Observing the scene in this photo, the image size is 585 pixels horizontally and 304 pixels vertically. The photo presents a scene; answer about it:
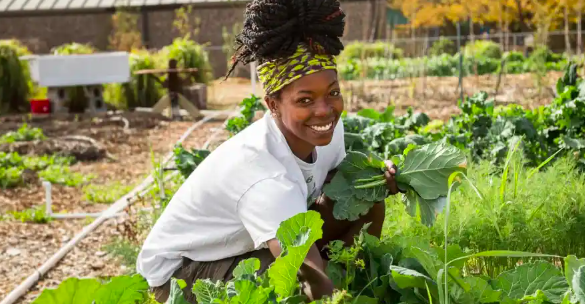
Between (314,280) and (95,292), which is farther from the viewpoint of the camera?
(314,280)

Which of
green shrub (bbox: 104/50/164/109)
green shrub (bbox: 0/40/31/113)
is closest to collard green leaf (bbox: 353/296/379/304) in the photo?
green shrub (bbox: 104/50/164/109)

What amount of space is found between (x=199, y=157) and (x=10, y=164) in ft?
15.6

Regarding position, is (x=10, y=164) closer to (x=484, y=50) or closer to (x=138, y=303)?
(x=138, y=303)

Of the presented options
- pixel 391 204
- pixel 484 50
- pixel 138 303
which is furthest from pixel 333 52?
pixel 484 50

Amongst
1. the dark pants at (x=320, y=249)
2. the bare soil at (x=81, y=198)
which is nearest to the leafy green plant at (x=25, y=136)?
the bare soil at (x=81, y=198)

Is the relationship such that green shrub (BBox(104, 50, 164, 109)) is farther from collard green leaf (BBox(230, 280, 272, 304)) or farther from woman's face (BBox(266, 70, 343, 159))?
collard green leaf (BBox(230, 280, 272, 304))

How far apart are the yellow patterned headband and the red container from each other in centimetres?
1144

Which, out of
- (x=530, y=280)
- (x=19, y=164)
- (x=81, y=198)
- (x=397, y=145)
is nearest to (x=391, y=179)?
(x=530, y=280)

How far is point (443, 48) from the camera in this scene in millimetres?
21297

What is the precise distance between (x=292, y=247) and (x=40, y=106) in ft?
40.4

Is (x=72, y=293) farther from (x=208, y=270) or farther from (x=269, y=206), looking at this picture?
(x=208, y=270)

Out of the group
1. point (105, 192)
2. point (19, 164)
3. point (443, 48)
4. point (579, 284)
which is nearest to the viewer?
point (579, 284)

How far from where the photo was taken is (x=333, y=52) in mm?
2621

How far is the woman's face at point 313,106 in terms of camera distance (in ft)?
8.32
